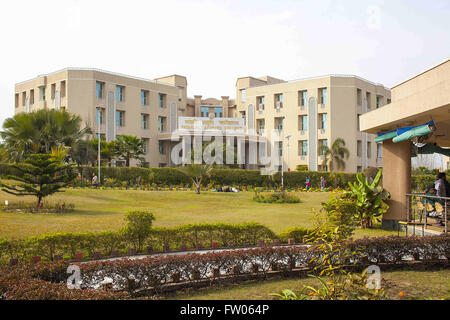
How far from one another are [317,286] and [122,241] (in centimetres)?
485

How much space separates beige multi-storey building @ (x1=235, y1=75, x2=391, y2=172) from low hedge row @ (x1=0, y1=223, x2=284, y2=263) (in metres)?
30.2

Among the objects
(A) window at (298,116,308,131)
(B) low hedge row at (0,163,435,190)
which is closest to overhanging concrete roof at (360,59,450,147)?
(B) low hedge row at (0,163,435,190)

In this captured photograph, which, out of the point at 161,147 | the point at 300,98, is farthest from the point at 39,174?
the point at 300,98

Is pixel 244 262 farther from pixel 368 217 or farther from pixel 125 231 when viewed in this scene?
pixel 368 217

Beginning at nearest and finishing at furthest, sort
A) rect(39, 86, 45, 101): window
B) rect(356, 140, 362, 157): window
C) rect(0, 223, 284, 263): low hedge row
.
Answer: rect(0, 223, 284, 263): low hedge row
rect(39, 86, 45, 101): window
rect(356, 140, 362, 157): window

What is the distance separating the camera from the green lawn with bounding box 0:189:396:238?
465 inches

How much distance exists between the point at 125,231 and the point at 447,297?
657cm

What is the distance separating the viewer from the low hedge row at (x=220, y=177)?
27.5 meters

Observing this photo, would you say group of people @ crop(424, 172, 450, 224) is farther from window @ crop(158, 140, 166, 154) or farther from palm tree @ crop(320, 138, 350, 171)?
window @ crop(158, 140, 166, 154)

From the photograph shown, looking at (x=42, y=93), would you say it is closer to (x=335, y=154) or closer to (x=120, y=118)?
(x=120, y=118)

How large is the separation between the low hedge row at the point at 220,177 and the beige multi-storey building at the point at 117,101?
28.7 ft

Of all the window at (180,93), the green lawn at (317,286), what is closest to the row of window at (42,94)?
the window at (180,93)

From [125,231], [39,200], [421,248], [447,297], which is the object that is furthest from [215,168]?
[447,297]

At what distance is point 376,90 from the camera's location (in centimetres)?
4391
